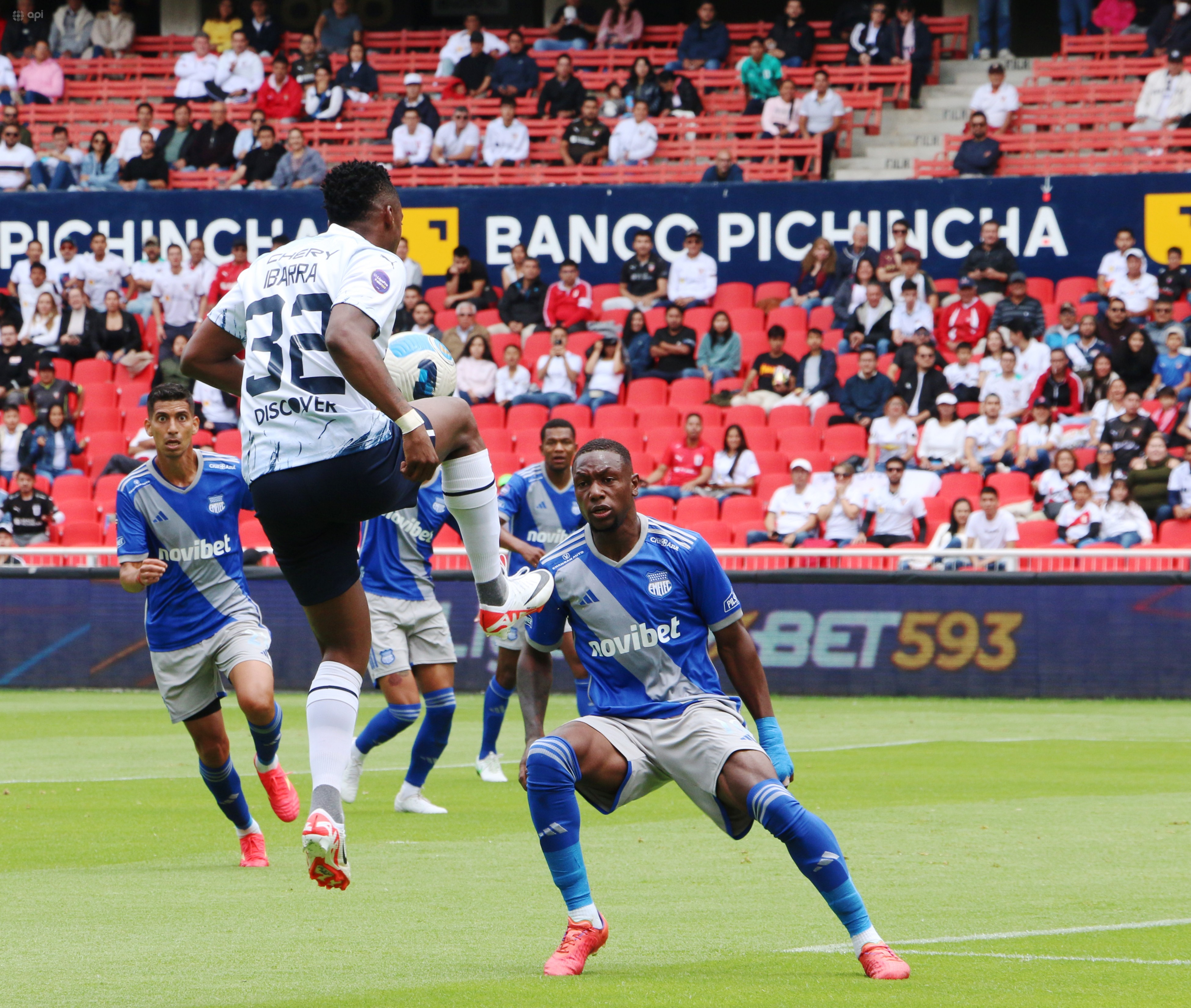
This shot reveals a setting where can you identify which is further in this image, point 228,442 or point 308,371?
point 228,442

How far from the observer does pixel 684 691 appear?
20.4 ft

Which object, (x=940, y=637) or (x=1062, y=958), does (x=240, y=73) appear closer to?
(x=940, y=637)

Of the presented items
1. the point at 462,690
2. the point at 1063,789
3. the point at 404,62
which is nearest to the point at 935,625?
the point at 462,690

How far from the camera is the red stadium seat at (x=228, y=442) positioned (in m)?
21.5

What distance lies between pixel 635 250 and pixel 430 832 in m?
14.8

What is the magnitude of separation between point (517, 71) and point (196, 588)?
1837 cm

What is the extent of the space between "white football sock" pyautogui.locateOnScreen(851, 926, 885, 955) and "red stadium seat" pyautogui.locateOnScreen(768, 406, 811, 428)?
50.1ft

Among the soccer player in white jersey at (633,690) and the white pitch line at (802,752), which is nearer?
the soccer player in white jersey at (633,690)

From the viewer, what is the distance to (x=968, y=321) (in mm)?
20969

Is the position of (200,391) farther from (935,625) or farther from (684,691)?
(684,691)

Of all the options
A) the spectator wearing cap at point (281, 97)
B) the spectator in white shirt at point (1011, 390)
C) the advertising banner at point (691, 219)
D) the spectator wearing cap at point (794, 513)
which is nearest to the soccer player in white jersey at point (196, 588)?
the spectator wearing cap at point (794, 513)

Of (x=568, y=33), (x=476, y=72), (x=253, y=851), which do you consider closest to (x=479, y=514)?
(x=253, y=851)

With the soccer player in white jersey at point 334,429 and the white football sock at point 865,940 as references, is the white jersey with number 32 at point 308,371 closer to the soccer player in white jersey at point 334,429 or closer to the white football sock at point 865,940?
the soccer player in white jersey at point 334,429

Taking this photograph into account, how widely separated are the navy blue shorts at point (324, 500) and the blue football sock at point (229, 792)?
293 cm
